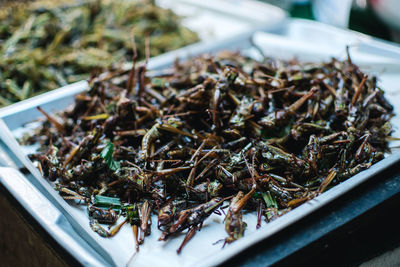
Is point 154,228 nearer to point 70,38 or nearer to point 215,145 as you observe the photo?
point 215,145

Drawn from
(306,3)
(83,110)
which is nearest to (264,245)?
(83,110)

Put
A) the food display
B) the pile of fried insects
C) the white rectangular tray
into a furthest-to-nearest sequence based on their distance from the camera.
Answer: the food display
the pile of fried insects
the white rectangular tray

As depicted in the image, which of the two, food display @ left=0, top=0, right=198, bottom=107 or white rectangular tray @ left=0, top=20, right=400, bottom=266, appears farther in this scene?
food display @ left=0, top=0, right=198, bottom=107

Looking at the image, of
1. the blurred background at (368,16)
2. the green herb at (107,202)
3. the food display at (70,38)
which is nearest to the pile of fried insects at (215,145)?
the green herb at (107,202)

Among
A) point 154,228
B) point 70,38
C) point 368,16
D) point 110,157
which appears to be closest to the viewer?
point 154,228

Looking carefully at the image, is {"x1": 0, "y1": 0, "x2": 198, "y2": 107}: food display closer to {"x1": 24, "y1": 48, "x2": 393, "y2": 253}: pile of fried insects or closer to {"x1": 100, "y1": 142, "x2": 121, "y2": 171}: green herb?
{"x1": 24, "y1": 48, "x2": 393, "y2": 253}: pile of fried insects

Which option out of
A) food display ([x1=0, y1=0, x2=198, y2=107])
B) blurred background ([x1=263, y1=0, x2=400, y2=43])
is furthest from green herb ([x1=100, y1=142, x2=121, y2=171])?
blurred background ([x1=263, y1=0, x2=400, y2=43])

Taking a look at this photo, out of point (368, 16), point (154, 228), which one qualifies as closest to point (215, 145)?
point (154, 228)
